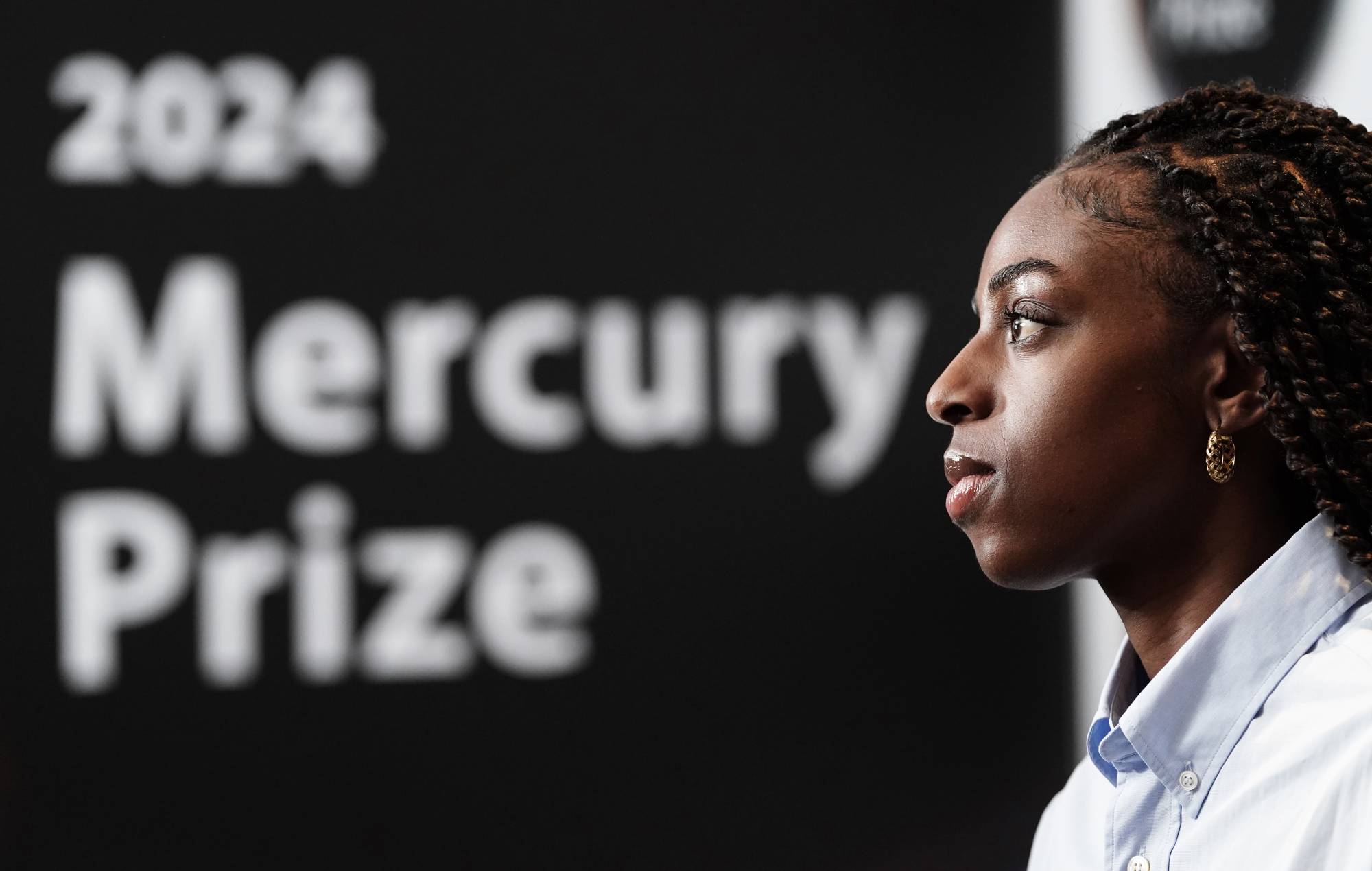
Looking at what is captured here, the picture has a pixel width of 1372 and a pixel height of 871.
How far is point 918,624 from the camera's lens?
A: 2447 mm

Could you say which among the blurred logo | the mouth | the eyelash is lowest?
the mouth

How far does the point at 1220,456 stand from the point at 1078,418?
0.32 ft

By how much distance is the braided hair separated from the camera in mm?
948

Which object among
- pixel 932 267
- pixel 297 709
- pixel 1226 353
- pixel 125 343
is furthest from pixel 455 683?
pixel 1226 353

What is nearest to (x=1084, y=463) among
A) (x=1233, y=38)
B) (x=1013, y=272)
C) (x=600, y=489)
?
(x=1013, y=272)

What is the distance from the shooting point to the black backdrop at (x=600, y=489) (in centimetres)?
225

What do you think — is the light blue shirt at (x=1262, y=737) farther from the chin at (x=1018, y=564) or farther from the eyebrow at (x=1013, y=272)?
the eyebrow at (x=1013, y=272)

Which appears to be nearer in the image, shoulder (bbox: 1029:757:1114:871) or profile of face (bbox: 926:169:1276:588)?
profile of face (bbox: 926:169:1276:588)

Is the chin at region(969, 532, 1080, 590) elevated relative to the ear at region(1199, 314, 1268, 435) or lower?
lower

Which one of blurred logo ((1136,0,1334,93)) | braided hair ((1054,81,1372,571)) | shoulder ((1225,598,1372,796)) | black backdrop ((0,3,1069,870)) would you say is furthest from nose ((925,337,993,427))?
blurred logo ((1136,0,1334,93))

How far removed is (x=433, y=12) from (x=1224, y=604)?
1824 millimetres

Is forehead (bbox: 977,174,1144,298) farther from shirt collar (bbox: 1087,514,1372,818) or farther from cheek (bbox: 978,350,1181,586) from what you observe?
shirt collar (bbox: 1087,514,1372,818)

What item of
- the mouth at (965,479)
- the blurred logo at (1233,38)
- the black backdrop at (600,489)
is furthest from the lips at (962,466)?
the blurred logo at (1233,38)

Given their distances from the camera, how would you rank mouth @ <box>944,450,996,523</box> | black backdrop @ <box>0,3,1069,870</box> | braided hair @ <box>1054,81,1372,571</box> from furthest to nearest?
black backdrop @ <box>0,3,1069,870</box>, mouth @ <box>944,450,996,523</box>, braided hair @ <box>1054,81,1372,571</box>
